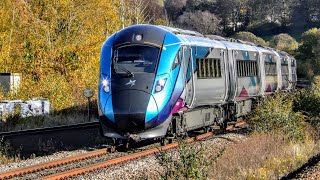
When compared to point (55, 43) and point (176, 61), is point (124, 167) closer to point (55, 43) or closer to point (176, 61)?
point (176, 61)

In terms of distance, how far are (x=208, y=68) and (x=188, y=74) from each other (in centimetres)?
150

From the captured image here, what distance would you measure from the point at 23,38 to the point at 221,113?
13908 mm

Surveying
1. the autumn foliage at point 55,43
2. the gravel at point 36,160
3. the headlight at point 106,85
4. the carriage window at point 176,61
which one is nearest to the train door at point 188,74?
the carriage window at point 176,61

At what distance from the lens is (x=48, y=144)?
1438 cm

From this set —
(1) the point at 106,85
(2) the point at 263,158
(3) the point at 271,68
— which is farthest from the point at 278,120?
(3) the point at 271,68

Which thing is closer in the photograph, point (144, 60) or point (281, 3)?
point (144, 60)

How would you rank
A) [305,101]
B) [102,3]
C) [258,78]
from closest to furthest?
[305,101] < [258,78] < [102,3]

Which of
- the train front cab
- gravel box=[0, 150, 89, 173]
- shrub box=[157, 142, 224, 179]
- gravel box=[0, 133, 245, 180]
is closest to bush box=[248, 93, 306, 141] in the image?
gravel box=[0, 133, 245, 180]

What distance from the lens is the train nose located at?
11.4 meters

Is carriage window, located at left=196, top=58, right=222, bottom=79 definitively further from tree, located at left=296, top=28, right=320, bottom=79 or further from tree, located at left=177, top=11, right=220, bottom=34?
tree, located at left=177, top=11, right=220, bottom=34

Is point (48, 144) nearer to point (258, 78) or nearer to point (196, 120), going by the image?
point (196, 120)

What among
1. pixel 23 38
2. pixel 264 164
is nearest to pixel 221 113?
pixel 264 164

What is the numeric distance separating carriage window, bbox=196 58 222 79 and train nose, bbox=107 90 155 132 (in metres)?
2.48

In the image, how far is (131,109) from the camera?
11.4 m
